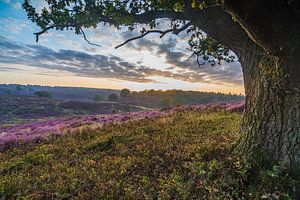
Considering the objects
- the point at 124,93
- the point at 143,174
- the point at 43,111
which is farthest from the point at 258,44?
the point at 124,93

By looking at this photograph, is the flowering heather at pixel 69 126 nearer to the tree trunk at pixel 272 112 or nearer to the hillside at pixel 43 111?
the tree trunk at pixel 272 112

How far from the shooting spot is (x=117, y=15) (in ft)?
25.1

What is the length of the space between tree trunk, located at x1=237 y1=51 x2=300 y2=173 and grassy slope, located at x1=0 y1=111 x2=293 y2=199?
47 cm

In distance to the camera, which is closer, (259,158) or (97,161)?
(259,158)

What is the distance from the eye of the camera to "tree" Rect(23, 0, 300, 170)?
11.5 feet

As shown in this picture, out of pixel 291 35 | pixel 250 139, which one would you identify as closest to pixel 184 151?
pixel 250 139

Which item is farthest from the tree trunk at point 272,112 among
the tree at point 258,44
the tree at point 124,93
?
the tree at point 124,93

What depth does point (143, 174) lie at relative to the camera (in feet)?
21.6

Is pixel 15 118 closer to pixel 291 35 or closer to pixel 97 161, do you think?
pixel 97 161

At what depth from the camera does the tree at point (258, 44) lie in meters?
3.49

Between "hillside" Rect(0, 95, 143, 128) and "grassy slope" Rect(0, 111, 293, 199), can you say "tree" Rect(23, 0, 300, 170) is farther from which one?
"hillside" Rect(0, 95, 143, 128)

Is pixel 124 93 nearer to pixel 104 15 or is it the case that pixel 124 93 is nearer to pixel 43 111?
pixel 43 111

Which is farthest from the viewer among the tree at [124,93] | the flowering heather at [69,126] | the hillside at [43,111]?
the tree at [124,93]

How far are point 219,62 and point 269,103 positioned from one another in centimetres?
548
